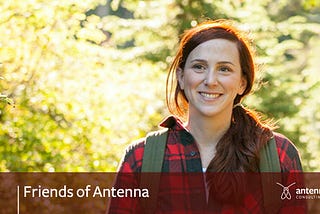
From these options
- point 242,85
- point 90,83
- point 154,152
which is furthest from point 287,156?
point 90,83

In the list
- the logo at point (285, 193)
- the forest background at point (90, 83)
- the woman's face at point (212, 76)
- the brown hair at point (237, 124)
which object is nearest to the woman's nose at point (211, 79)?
the woman's face at point (212, 76)

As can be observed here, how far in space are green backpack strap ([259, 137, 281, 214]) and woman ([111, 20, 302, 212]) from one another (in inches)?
1.0

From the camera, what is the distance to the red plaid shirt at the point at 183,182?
123 inches

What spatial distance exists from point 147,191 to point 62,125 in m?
4.35

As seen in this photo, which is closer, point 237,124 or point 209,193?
point 209,193

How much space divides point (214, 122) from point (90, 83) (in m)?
4.96

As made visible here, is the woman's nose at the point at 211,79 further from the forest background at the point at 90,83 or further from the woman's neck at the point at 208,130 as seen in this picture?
the forest background at the point at 90,83

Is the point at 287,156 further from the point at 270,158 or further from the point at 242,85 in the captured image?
the point at 242,85

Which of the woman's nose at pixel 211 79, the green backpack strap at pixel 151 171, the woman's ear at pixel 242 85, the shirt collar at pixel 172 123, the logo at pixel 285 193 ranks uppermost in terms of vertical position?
the woman's ear at pixel 242 85

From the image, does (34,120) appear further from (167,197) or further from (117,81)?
(167,197)

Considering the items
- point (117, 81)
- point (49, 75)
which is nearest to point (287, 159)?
point (49, 75)

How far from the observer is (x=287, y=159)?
124 inches

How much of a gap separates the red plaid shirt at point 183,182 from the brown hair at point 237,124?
0.08 meters

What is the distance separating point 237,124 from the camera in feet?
10.8
